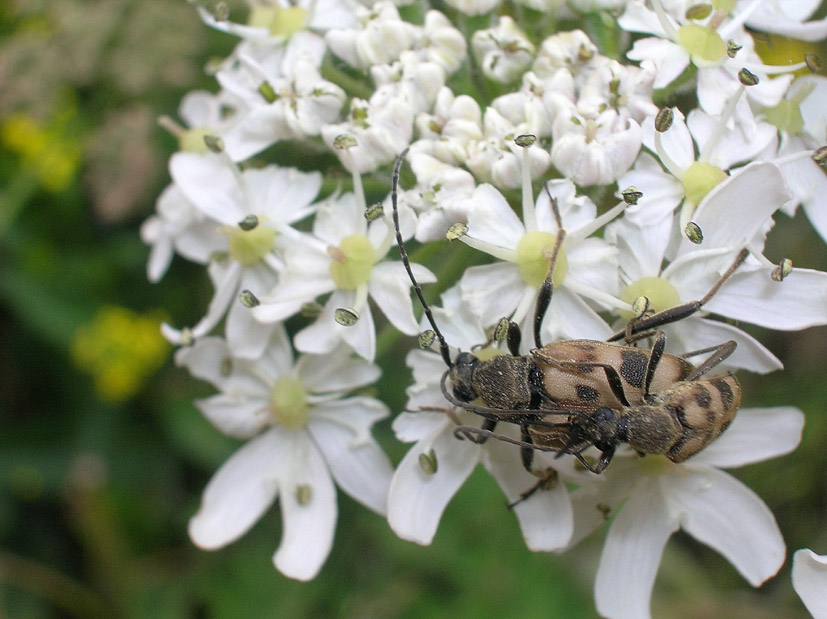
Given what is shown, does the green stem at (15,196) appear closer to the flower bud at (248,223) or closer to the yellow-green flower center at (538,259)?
Result: the flower bud at (248,223)

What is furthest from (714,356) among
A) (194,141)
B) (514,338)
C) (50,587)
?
(50,587)

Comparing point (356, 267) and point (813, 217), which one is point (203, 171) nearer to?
point (356, 267)

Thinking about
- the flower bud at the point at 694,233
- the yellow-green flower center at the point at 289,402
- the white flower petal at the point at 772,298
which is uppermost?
the flower bud at the point at 694,233

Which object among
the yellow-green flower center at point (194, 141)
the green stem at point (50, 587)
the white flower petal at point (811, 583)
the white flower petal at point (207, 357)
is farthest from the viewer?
the green stem at point (50, 587)

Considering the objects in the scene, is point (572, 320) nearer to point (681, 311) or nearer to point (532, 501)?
point (681, 311)

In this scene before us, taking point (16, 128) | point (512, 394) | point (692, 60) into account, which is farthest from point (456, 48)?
point (16, 128)

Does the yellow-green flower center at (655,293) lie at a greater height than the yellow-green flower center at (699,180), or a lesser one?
lesser

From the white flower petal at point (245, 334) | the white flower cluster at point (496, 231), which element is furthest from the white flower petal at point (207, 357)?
the white flower petal at point (245, 334)

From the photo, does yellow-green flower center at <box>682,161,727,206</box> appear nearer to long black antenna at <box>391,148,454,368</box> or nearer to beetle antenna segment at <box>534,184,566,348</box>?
beetle antenna segment at <box>534,184,566,348</box>

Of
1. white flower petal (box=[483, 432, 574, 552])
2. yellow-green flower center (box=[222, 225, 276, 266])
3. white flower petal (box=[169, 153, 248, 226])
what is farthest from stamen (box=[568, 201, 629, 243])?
white flower petal (box=[169, 153, 248, 226])
